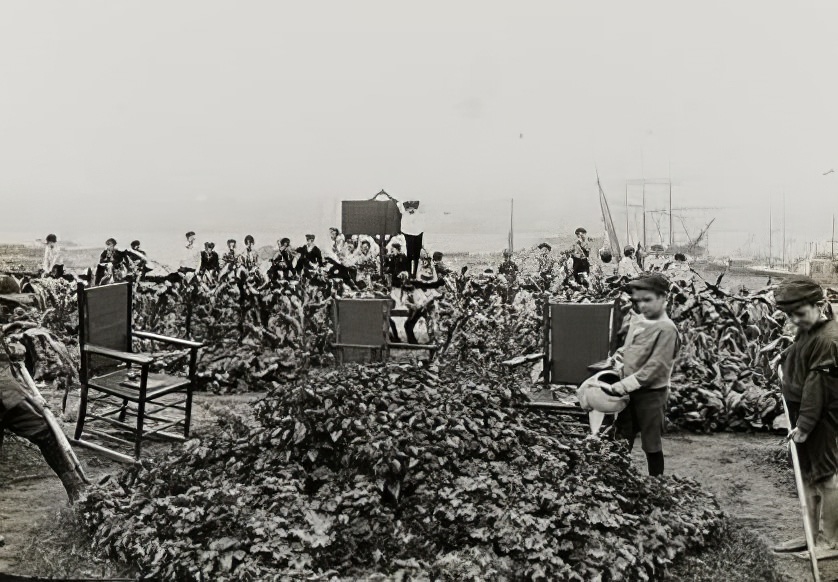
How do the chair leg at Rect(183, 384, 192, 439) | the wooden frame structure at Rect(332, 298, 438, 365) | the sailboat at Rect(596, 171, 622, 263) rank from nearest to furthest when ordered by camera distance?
the chair leg at Rect(183, 384, 192, 439)
the sailboat at Rect(596, 171, 622, 263)
the wooden frame structure at Rect(332, 298, 438, 365)

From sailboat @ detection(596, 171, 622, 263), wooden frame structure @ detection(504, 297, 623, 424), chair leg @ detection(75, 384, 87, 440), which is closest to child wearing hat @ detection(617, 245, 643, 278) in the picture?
sailboat @ detection(596, 171, 622, 263)

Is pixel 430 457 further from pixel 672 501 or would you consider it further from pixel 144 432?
pixel 144 432

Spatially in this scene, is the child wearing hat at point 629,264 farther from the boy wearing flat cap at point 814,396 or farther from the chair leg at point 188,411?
the chair leg at point 188,411

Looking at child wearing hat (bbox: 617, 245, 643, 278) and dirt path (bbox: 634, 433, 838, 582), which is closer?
dirt path (bbox: 634, 433, 838, 582)

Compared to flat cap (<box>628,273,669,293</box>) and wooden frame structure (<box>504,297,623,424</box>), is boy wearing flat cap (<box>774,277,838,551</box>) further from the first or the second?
wooden frame structure (<box>504,297,623,424</box>)

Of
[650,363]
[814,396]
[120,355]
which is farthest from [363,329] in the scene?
[814,396]

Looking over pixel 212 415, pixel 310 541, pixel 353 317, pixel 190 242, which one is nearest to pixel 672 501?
pixel 310 541

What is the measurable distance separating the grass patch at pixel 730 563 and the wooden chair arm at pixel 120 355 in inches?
110

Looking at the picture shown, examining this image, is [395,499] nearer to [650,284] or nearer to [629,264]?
[650,284]

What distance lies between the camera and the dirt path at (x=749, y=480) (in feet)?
11.4

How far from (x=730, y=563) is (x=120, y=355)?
3161 mm

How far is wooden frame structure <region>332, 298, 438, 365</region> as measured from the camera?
5.52m

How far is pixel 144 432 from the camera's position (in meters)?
4.73

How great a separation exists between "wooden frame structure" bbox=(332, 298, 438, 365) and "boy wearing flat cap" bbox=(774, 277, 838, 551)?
2.70 meters
